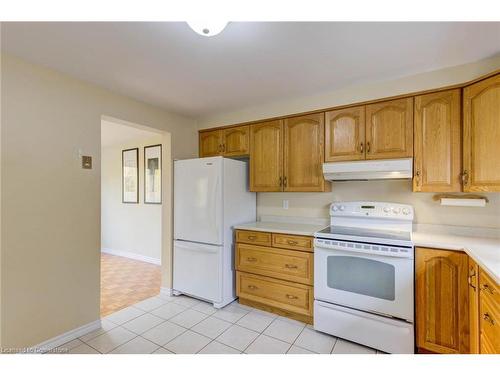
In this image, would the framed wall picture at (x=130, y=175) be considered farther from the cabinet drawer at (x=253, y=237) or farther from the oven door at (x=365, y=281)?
the oven door at (x=365, y=281)

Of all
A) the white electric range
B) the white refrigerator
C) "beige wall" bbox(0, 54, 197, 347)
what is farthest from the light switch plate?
the white electric range

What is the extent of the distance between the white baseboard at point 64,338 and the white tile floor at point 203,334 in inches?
1.7

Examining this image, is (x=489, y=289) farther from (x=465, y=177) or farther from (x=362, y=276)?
(x=465, y=177)

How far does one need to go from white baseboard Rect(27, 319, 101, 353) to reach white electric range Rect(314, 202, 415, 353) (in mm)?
2024

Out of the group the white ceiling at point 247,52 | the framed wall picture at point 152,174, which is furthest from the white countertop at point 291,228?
the framed wall picture at point 152,174

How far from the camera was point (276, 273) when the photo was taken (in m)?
2.41

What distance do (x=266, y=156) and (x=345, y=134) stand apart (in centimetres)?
88

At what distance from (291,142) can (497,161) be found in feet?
5.34

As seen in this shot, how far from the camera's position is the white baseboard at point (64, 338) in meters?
1.84

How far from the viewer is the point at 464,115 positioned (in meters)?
1.84

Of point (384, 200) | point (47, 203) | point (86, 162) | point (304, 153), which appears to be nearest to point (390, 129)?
point (384, 200)

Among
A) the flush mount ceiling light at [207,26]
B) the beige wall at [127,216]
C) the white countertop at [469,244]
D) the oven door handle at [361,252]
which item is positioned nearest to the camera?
the flush mount ceiling light at [207,26]

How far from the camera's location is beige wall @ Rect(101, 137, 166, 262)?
4312 millimetres

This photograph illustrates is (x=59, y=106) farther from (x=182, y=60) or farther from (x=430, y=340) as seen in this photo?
(x=430, y=340)
